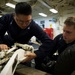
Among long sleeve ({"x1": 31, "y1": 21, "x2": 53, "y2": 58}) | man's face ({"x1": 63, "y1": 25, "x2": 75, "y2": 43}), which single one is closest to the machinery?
long sleeve ({"x1": 31, "y1": 21, "x2": 53, "y2": 58})

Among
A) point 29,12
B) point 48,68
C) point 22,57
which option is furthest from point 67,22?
point 22,57

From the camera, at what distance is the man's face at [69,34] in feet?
4.62

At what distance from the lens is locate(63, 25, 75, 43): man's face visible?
1.41 m

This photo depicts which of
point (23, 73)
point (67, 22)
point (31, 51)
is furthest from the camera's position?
point (67, 22)

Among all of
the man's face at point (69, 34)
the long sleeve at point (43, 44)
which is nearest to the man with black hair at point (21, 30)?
the long sleeve at point (43, 44)

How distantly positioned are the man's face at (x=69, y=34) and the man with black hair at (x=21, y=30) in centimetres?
16

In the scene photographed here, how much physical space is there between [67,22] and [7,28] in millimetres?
668

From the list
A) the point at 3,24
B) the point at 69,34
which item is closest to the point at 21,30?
the point at 3,24

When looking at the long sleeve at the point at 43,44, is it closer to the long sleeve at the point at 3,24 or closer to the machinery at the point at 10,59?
the machinery at the point at 10,59

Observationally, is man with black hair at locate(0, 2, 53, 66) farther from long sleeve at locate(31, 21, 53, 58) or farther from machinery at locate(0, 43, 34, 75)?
machinery at locate(0, 43, 34, 75)

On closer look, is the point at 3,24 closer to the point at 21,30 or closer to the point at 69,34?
the point at 21,30

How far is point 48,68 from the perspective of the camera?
1.29m

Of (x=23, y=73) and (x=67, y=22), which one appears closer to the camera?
(x=23, y=73)

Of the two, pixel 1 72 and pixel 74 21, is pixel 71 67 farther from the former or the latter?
pixel 74 21
